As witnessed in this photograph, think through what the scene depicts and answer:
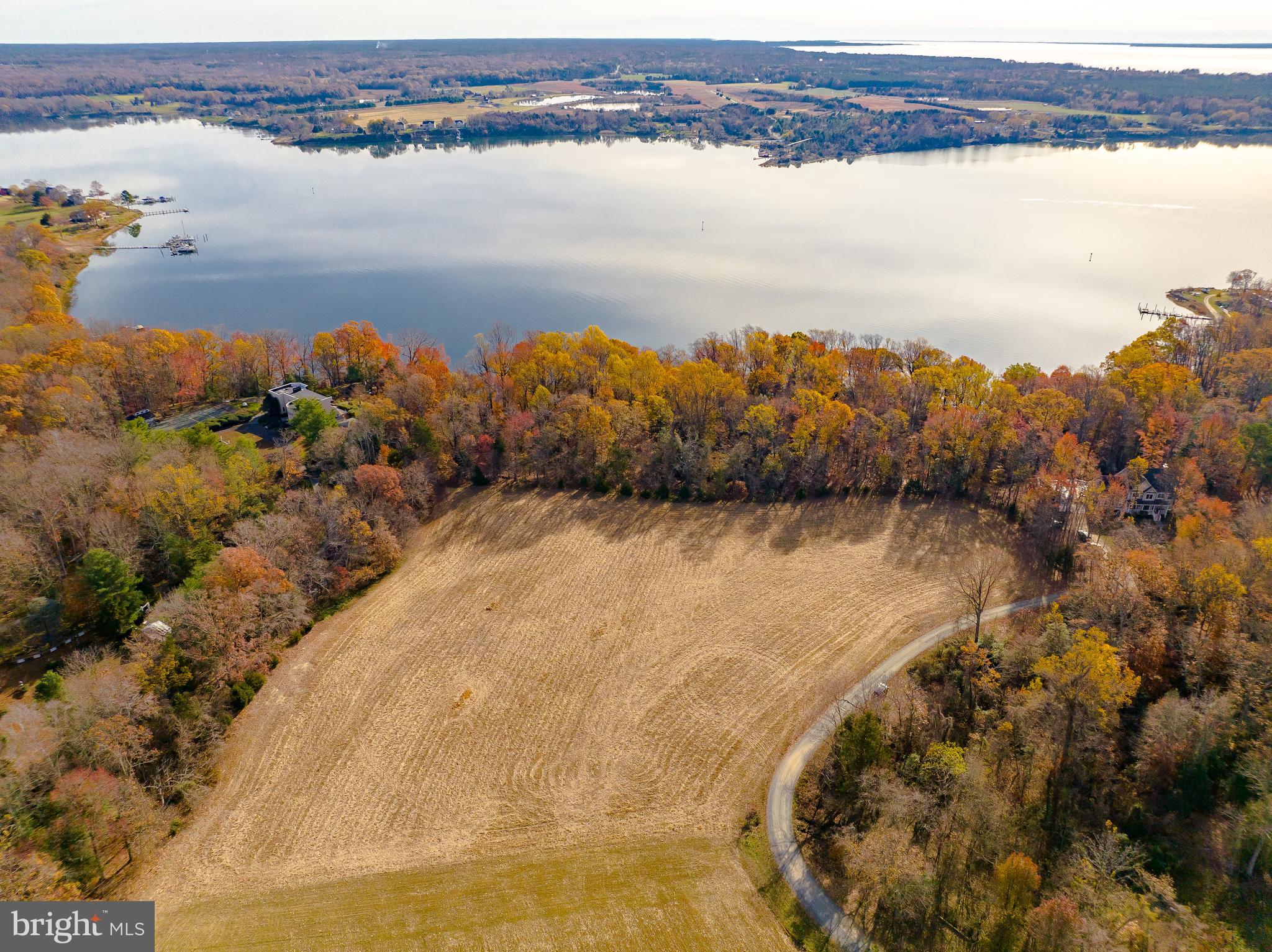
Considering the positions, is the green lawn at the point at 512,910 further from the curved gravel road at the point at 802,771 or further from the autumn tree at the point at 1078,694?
the autumn tree at the point at 1078,694

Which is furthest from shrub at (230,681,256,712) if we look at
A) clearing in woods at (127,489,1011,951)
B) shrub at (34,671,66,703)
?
shrub at (34,671,66,703)

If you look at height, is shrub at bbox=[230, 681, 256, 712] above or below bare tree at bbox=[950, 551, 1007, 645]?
below

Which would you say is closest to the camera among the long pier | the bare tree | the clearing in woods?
the clearing in woods

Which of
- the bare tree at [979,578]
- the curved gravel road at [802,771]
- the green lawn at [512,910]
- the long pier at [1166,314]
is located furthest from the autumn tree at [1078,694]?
the long pier at [1166,314]

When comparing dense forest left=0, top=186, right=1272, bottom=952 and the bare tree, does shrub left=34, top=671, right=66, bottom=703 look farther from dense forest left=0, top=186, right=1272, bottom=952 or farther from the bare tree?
the bare tree

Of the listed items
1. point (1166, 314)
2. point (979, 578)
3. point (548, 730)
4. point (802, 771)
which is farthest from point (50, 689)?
point (1166, 314)

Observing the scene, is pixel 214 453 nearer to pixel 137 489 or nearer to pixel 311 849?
pixel 137 489

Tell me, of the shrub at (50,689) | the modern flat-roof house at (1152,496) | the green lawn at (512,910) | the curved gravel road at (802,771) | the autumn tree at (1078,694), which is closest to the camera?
the green lawn at (512,910)
